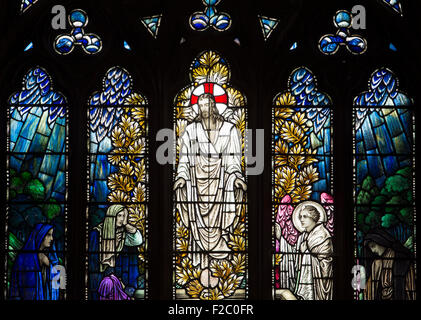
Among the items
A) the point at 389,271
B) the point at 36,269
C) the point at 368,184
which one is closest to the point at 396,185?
the point at 368,184

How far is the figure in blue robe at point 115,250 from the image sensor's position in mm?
14500

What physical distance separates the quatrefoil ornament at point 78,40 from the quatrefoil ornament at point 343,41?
2.64 metres

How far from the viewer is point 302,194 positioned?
48.4ft

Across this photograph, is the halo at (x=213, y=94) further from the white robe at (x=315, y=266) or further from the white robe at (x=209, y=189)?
the white robe at (x=315, y=266)

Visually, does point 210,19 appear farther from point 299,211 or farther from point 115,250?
point 115,250

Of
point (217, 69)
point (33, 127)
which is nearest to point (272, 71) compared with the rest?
point (217, 69)

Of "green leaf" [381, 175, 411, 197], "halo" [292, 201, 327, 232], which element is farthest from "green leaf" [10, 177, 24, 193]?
"green leaf" [381, 175, 411, 197]

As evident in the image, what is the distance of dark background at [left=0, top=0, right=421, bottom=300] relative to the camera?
14.8m

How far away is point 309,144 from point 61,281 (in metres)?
3.22

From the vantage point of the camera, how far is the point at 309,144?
586 inches

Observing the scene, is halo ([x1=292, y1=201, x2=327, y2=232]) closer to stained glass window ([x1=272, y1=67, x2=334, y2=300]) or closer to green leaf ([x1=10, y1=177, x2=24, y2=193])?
stained glass window ([x1=272, y1=67, x2=334, y2=300])

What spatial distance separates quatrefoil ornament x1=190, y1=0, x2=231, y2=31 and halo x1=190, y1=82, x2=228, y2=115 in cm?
68

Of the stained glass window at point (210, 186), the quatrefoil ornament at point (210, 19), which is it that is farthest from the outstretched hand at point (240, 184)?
the quatrefoil ornament at point (210, 19)
